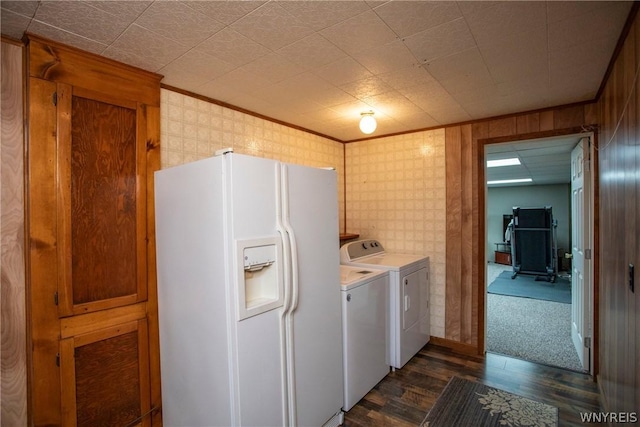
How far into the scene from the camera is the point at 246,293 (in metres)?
1.66

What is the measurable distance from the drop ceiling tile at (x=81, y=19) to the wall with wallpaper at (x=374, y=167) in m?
0.73

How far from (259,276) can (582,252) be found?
2.92m

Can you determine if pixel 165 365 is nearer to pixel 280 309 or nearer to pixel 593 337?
pixel 280 309

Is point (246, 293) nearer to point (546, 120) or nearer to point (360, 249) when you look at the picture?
point (360, 249)

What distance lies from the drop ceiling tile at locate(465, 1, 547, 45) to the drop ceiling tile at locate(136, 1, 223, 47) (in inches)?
48.9

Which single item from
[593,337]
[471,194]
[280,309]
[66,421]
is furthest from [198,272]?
[593,337]

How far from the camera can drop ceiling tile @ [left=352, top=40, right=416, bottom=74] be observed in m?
1.73

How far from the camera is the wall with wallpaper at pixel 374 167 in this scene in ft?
8.13

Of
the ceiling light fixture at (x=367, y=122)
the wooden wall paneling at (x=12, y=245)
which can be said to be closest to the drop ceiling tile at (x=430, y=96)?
the ceiling light fixture at (x=367, y=122)

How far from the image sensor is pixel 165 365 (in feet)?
6.45

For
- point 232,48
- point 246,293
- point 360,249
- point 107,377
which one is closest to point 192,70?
point 232,48

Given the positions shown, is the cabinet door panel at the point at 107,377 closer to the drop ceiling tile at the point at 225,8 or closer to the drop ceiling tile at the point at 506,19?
the drop ceiling tile at the point at 225,8

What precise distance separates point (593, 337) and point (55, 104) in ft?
13.5

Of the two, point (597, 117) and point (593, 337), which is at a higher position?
point (597, 117)
